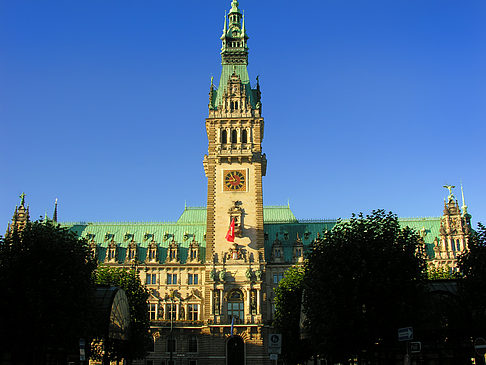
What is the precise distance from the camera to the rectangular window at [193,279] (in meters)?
109

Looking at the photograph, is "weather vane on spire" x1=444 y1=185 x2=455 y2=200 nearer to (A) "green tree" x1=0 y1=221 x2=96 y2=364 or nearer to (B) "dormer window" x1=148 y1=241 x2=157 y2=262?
(B) "dormer window" x1=148 y1=241 x2=157 y2=262

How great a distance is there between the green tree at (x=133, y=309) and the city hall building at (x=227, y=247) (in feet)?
45.3

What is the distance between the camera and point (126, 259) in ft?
370

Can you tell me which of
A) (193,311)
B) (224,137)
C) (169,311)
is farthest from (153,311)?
(224,137)

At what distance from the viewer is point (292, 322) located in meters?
79.6

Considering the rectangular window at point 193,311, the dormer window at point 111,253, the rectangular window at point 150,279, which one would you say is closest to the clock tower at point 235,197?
the rectangular window at point 193,311

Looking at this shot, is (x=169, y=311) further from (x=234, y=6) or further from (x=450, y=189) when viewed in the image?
(x=234, y=6)

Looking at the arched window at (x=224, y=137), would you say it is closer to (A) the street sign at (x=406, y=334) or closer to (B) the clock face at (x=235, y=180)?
(B) the clock face at (x=235, y=180)

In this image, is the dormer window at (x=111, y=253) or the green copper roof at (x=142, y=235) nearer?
the dormer window at (x=111, y=253)

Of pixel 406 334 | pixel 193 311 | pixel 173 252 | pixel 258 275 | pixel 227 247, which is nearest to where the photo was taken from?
pixel 406 334

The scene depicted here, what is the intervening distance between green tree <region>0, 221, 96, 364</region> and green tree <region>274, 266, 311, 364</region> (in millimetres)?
33613

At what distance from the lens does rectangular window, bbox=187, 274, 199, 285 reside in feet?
358

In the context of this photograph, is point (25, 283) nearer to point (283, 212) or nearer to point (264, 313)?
point (264, 313)

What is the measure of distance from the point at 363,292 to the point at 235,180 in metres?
55.6
